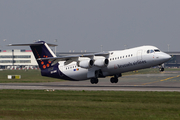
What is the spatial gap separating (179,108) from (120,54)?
24.3 m

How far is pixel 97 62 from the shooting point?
1751 inches

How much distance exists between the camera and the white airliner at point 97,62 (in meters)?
42.2

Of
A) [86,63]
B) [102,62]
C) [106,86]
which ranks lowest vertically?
[106,86]

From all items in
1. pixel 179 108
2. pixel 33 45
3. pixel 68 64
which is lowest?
pixel 179 108

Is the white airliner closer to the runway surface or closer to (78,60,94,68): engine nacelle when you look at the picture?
(78,60,94,68): engine nacelle

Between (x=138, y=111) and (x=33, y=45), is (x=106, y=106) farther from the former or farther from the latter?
(x=33, y=45)

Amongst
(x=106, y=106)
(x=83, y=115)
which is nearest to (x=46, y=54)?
(x=106, y=106)

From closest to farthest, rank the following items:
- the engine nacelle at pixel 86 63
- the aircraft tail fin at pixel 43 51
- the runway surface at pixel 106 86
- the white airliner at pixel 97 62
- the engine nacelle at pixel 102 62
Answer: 1. the runway surface at pixel 106 86
2. the white airliner at pixel 97 62
3. the engine nacelle at pixel 102 62
4. the engine nacelle at pixel 86 63
5. the aircraft tail fin at pixel 43 51

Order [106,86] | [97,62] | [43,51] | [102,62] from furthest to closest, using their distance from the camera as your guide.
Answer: [43,51] → [97,62] → [102,62] → [106,86]

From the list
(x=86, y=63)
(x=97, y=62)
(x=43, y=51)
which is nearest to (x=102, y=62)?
(x=97, y=62)

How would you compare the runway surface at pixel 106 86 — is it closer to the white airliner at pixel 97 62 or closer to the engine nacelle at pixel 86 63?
the white airliner at pixel 97 62

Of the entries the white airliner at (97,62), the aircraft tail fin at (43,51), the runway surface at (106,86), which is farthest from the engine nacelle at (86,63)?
the aircraft tail fin at (43,51)

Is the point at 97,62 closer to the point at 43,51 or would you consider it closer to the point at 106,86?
the point at 106,86

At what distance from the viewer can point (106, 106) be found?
835 inches
